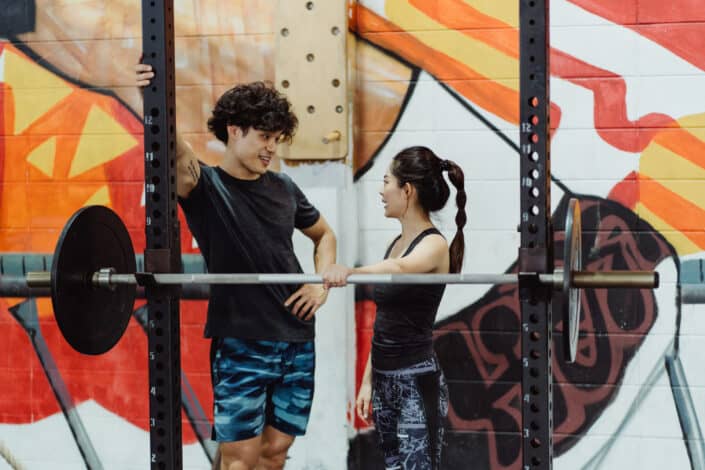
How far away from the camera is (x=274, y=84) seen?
4.18 metres

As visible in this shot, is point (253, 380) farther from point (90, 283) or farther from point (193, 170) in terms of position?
point (90, 283)

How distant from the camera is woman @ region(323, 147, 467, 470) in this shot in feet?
11.3

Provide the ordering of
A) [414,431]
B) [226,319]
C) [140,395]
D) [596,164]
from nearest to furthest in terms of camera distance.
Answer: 1. [414,431]
2. [226,319]
3. [596,164]
4. [140,395]

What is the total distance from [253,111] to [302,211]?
412mm

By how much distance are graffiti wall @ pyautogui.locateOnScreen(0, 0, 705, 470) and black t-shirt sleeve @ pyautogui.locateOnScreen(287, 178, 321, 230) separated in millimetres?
207

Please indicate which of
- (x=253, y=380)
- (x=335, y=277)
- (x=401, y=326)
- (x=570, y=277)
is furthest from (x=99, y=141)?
(x=570, y=277)

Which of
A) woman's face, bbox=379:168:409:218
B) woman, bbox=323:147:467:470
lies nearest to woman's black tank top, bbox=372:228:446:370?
woman, bbox=323:147:467:470

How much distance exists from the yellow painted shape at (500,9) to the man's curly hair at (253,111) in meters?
0.89

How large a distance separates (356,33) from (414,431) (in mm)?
1625

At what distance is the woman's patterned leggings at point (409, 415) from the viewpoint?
342 cm

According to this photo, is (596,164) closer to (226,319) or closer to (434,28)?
(434,28)

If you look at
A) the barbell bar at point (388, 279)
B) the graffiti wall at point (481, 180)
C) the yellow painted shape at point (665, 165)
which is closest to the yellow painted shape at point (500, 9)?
the graffiti wall at point (481, 180)

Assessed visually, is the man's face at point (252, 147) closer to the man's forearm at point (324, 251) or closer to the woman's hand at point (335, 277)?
the man's forearm at point (324, 251)

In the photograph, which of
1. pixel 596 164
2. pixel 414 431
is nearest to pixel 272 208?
pixel 414 431
